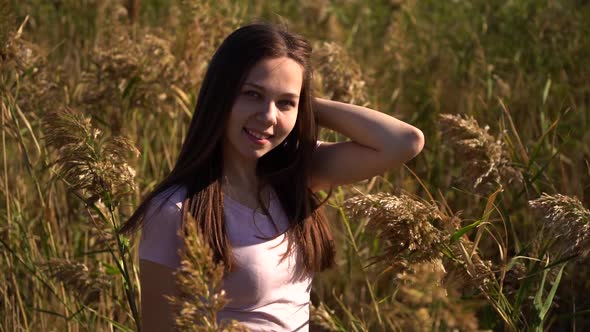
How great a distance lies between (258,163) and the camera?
7.86ft

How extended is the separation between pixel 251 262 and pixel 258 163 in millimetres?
A: 378

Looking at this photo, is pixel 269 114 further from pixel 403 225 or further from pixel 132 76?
pixel 132 76

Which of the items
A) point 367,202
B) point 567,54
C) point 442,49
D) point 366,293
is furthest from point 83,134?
point 442,49

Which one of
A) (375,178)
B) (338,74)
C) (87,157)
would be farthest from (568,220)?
(375,178)

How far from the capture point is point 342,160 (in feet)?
7.94

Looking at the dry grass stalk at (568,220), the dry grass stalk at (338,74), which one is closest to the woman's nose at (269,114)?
the dry grass stalk at (568,220)

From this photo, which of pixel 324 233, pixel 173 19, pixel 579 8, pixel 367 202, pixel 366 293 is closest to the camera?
pixel 367 202

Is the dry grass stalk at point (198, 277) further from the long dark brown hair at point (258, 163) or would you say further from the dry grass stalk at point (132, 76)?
the dry grass stalk at point (132, 76)

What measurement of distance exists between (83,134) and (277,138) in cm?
47

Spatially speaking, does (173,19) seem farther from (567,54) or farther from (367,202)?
(367,202)

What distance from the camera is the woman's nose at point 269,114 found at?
213 cm

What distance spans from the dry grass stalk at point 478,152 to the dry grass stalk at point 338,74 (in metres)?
0.65

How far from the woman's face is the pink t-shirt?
0.51 feet

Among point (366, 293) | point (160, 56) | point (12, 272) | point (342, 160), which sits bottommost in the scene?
point (366, 293)
